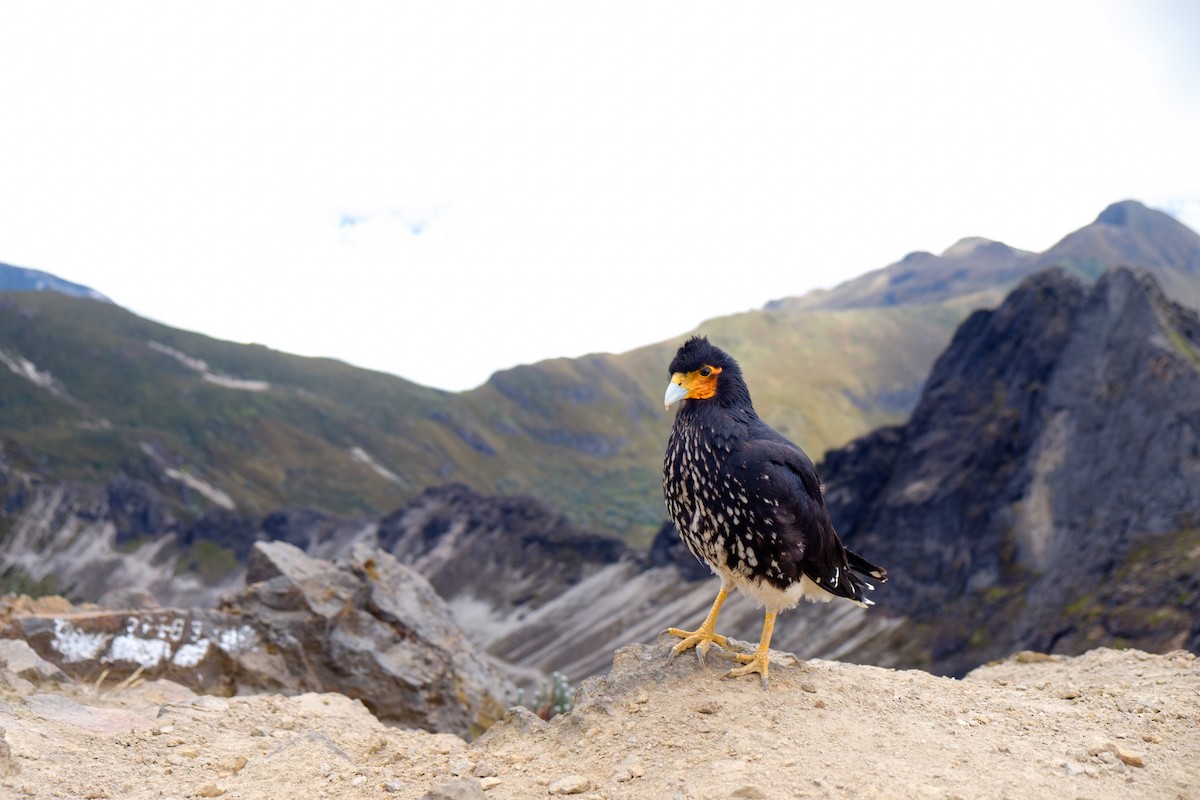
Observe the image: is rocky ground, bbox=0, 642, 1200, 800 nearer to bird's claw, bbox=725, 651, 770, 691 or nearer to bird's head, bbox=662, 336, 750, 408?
bird's claw, bbox=725, 651, 770, 691

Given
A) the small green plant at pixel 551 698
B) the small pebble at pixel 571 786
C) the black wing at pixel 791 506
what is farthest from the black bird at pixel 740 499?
the small green plant at pixel 551 698

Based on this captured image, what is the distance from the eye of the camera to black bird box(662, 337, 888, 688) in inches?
279

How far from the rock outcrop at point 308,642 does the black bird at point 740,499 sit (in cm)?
841

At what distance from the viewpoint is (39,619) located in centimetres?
1134

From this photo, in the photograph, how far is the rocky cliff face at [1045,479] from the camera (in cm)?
5147

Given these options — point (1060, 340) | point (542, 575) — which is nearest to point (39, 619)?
point (1060, 340)

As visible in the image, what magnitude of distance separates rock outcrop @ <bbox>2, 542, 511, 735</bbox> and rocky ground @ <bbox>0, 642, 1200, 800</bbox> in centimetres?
278

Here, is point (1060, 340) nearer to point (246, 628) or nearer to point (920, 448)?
point (920, 448)

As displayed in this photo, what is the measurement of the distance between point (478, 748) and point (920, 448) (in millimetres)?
97095

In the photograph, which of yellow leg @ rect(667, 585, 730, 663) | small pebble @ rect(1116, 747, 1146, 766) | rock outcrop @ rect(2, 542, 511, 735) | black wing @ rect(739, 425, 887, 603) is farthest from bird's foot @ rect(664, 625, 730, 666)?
rock outcrop @ rect(2, 542, 511, 735)

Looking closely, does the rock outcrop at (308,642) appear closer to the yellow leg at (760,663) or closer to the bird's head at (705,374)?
the yellow leg at (760,663)

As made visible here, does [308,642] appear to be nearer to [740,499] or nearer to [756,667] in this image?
[756,667]

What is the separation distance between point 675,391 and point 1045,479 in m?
77.6

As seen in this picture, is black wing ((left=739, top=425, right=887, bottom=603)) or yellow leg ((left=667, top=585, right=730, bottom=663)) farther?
yellow leg ((left=667, top=585, right=730, bottom=663))
